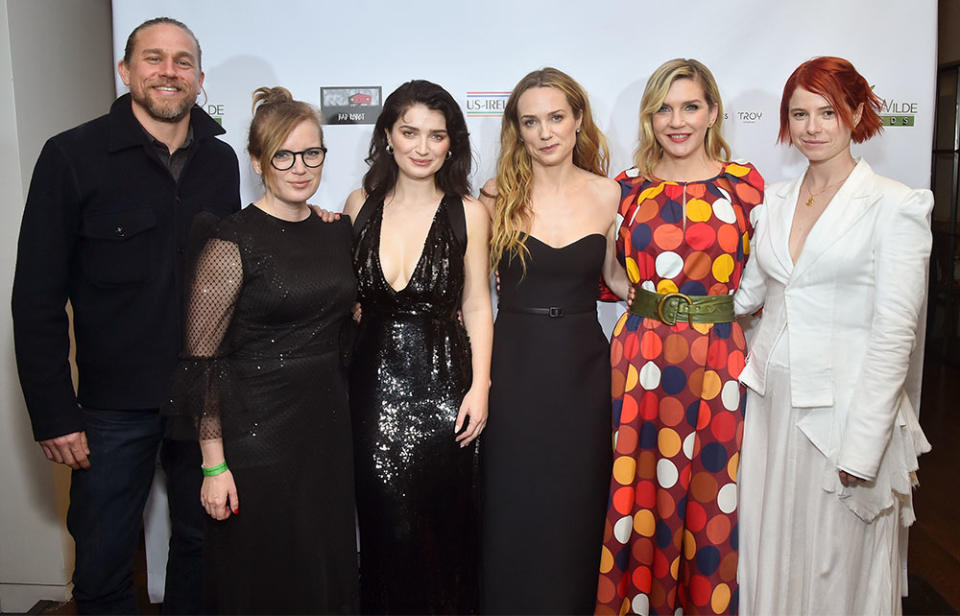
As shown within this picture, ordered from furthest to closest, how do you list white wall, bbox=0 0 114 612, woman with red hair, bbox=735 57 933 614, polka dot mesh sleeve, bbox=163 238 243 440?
white wall, bbox=0 0 114 612 < woman with red hair, bbox=735 57 933 614 < polka dot mesh sleeve, bbox=163 238 243 440

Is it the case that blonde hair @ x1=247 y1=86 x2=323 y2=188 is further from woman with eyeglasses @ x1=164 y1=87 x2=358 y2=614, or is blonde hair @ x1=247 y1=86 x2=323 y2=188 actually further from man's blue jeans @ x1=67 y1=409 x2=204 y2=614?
man's blue jeans @ x1=67 y1=409 x2=204 y2=614

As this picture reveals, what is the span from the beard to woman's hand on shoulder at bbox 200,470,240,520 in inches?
41.6

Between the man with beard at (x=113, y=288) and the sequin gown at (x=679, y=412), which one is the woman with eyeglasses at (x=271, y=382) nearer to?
the man with beard at (x=113, y=288)

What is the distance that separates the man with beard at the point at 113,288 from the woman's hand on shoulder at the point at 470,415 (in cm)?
87

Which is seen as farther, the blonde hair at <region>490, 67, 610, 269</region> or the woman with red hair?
the blonde hair at <region>490, 67, 610, 269</region>

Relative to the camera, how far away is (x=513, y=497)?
2299mm

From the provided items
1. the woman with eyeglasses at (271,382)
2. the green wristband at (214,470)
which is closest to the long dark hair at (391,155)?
the woman with eyeglasses at (271,382)

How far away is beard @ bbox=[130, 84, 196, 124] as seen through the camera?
6.91 ft

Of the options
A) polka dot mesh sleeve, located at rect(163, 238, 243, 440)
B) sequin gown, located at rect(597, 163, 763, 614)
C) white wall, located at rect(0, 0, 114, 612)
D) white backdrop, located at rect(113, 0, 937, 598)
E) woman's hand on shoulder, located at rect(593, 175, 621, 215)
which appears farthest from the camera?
white backdrop, located at rect(113, 0, 937, 598)

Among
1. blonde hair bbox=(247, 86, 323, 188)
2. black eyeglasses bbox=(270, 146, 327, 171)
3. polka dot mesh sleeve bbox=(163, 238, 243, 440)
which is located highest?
blonde hair bbox=(247, 86, 323, 188)

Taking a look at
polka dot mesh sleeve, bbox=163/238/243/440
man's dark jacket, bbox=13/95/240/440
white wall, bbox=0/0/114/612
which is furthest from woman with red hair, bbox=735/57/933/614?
white wall, bbox=0/0/114/612

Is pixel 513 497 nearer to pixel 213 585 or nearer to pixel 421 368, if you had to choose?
pixel 421 368

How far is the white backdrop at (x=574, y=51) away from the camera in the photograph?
9.12 ft

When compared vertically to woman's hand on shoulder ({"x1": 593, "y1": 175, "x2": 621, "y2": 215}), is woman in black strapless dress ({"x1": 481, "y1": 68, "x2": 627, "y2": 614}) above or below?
below
